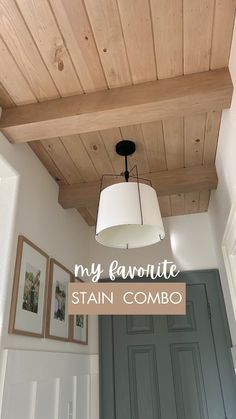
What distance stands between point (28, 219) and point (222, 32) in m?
1.18

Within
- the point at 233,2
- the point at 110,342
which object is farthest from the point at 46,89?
the point at 110,342

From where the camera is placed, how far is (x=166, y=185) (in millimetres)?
1982

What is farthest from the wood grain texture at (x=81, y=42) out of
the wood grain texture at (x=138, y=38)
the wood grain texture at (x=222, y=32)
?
the wood grain texture at (x=222, y=32)

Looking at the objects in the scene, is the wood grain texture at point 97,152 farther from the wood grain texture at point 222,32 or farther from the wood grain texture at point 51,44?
the wood grain texture at point 222,32

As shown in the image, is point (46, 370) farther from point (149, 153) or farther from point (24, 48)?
point (24, 48)

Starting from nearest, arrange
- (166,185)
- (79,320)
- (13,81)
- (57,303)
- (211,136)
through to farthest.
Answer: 1. (13,81)
2. (211,136)
3. (57,303)
4. (166,185)
5. (79,320)

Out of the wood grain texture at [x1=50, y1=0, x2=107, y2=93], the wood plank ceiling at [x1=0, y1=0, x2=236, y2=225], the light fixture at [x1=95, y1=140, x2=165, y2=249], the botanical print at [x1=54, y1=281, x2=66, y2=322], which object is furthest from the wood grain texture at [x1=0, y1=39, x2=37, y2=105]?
the botanical print at [x1=54, y1=281, x2=66, y2=322]

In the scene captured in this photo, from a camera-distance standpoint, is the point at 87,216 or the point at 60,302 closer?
the point at 60,302

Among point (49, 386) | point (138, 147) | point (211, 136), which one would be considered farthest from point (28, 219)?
point (211, 136)

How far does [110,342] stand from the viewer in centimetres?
233

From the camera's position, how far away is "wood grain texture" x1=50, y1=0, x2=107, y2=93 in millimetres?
1087

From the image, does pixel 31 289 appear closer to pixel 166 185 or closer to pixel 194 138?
pixel 166 185

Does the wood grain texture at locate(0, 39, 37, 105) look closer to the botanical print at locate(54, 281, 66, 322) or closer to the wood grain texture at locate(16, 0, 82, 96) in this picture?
the wood grain texture at locate(16, 0, 82, 96)

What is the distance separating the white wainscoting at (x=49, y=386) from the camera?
4.15 ft
